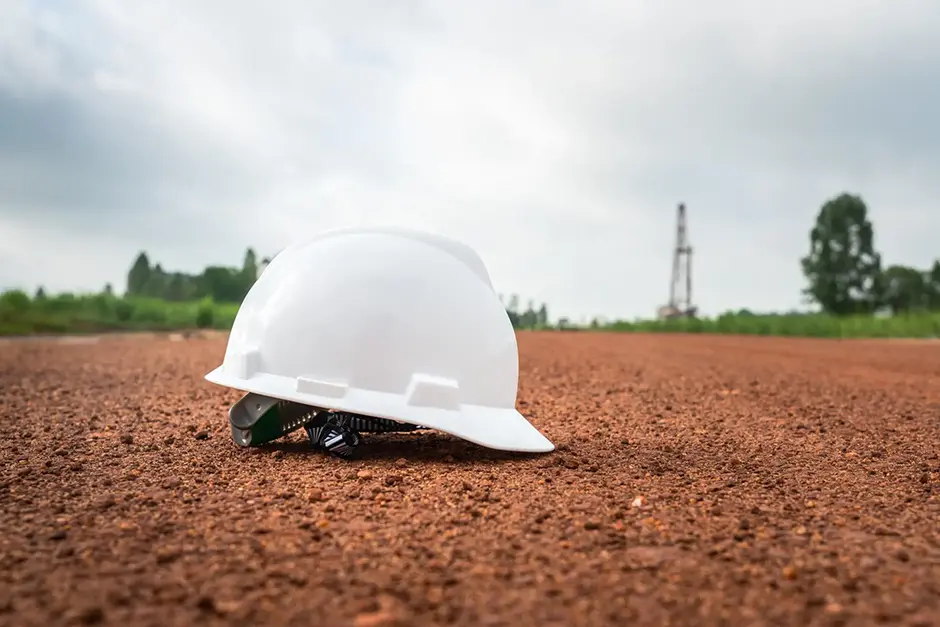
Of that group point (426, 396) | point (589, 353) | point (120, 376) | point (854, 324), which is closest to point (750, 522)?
point (426, 396)

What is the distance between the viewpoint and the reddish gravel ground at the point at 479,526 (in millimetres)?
2180

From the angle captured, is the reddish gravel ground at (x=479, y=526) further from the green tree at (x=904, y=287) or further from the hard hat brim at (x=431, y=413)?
the green tree at (x=904, y=287)

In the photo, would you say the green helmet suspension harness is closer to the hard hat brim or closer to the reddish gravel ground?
the reddish gravel ground

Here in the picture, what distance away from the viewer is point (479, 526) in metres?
2.87

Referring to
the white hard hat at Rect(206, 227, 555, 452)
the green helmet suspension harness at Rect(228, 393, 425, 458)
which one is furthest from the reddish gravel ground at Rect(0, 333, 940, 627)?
the white hard hat at Rect(206, 227, 555, 452)

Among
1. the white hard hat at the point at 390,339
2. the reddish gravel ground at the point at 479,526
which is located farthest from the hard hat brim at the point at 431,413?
the reddish gravel ground at the point at 479,526

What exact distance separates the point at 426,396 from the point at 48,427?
→ 3.24 metres

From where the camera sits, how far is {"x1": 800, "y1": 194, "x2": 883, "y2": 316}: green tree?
36406mm

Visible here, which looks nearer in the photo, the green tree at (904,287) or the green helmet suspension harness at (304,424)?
the green helmet suspension harness at (304,424)

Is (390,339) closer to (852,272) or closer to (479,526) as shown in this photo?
(479,526)

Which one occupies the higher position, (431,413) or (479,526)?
(431,413)

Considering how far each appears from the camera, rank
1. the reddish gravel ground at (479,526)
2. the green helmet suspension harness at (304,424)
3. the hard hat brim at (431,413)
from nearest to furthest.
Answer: the reddish gravel ground at (479,526) < the hard hat brim at (431,413) < the green helmet suspension harness at (304,424)

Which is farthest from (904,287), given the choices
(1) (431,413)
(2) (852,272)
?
(1) (431,413)

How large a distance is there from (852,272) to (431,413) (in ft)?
125
